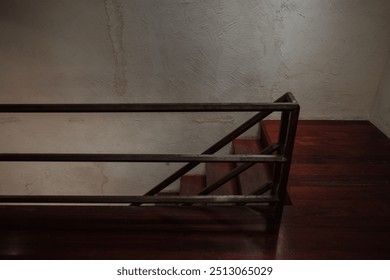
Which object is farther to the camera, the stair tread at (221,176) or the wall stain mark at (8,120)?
the wall stain mark at (8,120)

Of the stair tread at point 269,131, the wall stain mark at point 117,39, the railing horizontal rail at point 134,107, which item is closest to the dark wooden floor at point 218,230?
the stair tread at point 269,131

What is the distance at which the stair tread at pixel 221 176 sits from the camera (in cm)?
236

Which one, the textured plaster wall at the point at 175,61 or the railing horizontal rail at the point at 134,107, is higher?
the textured plaster wall at the point at 175,61

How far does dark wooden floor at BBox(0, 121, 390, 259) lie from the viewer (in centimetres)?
135

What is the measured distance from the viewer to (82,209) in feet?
5.46

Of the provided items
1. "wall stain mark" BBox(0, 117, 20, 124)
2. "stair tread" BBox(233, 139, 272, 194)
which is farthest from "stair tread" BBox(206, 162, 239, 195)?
"wall stain mark" BBox(0, 117, 20, 124)

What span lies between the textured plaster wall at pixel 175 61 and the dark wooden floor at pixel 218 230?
1161 mm

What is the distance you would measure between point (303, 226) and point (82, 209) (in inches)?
55.8

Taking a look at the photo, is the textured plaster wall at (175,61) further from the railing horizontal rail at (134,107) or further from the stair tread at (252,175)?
the railing horizontal rail at (134,107)

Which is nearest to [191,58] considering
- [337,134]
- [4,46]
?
[337,134]

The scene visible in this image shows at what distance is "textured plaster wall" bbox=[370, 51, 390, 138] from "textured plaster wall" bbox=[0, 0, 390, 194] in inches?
3.3

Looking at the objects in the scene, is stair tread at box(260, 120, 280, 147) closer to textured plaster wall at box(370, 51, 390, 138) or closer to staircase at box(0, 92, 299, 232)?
staircase at box(0, 92, 299, 232)

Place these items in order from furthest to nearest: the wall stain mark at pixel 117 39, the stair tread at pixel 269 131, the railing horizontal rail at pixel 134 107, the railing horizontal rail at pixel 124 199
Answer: the stair tread at pixel 269 131
the wall stain mark at pixel 117 39
the railing horizontal rail at pixel 124 199
the railing horizontal rail at pixel 134 107
